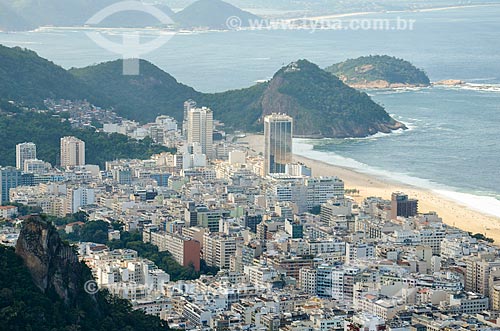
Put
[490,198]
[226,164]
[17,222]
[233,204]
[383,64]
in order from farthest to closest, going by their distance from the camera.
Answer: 1. [383,64]
2. [226,164]
3. [490,198]
4. [233,204]
5. [17,222]

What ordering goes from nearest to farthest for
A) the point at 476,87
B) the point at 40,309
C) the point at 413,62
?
the point at 40,309, the point at 476,87, the point at 413,62

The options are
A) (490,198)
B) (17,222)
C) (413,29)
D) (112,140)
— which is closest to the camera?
(17,222)

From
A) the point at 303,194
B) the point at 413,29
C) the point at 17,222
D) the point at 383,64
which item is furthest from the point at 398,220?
the point at 413,29

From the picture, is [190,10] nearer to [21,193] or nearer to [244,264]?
[21,193]

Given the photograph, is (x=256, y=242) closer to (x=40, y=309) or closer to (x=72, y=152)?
(x=40, y=309)

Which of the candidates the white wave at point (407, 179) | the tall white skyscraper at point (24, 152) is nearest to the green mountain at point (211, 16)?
the white wave at point (407, 179)

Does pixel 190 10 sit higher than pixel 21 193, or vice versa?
pixel 190 10

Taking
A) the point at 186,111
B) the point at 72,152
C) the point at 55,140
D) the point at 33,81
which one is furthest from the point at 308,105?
the point at 72,152
